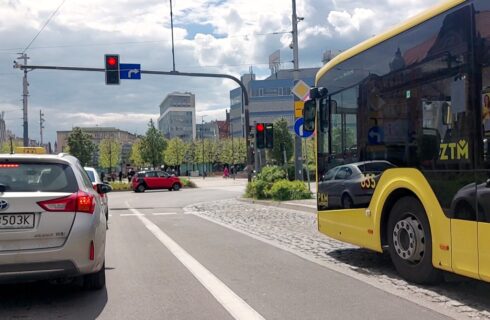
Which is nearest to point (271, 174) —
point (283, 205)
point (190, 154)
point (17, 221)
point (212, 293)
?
point (283, 205)

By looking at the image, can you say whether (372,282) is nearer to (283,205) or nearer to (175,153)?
(283,205)

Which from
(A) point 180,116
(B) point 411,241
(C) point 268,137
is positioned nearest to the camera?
(B) point 411,241

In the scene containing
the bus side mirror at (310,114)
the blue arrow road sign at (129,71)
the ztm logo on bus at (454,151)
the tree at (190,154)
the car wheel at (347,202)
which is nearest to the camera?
the ztm logo on bus at (454,151)

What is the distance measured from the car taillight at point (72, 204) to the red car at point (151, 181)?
35.2 meters

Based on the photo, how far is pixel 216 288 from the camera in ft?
21.8

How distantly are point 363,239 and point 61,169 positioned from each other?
4167 mm

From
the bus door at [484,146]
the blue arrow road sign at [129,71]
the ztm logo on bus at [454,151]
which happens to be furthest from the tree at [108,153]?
the bus door at [484,146]

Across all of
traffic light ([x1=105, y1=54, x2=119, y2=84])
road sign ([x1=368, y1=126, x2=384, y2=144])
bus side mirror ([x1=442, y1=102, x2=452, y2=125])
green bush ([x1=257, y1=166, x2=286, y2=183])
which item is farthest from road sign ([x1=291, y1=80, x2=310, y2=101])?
bus side mirror ([x1=442, y1=102, x2=452, y2=125])

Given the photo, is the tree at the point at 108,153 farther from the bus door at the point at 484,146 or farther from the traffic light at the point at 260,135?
the bus door at the point at 484,146

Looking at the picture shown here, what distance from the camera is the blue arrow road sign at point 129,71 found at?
75.9 ft

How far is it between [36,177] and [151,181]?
1394 inches

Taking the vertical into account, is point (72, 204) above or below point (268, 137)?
below

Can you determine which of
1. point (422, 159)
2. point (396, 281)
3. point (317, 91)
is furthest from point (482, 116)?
point (317, 91)

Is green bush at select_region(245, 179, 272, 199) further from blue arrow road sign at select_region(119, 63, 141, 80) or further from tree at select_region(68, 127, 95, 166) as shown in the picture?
tree at select_region(68, 127, 95, 166)
